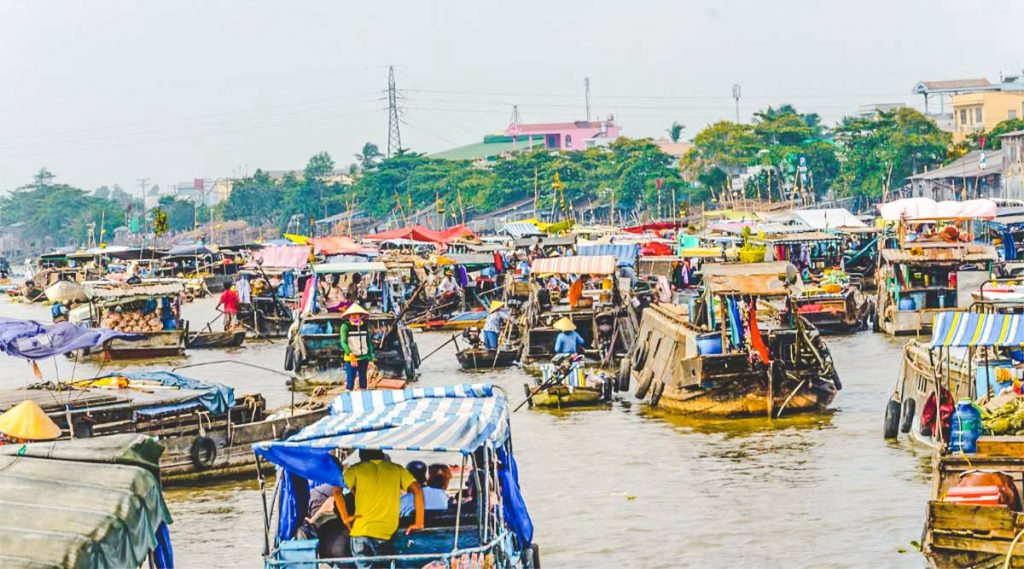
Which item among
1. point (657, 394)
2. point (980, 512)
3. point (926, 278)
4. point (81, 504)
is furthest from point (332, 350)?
point (81, 504)

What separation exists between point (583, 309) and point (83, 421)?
1354 cm

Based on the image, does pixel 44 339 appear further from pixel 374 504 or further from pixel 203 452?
pixel 374 504

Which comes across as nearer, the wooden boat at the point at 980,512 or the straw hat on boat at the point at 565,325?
the wooden boat at the point at 980,512

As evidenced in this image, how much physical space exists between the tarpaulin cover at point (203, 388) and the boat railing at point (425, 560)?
7691 mm

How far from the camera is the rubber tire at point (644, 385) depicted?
25.3m

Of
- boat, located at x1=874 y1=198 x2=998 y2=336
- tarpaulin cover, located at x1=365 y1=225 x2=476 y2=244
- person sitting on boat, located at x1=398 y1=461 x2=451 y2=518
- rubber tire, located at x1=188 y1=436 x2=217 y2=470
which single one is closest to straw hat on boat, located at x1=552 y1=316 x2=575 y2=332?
boat, located at x1=874 y1=198 x2=998 y2=336

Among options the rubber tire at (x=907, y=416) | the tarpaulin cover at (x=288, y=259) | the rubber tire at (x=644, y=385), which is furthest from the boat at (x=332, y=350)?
the tarpaulin cover at (x=288, y=259)

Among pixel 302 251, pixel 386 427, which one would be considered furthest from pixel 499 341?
pixel 386 427

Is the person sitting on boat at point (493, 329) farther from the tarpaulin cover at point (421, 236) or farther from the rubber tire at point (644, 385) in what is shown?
the tarpaulin cover at point (421, 236)

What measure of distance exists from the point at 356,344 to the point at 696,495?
36.4ft

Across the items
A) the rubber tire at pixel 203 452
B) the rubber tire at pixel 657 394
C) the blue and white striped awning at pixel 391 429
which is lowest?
the rubber tire at pixel 657 394

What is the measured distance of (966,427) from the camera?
555 inches

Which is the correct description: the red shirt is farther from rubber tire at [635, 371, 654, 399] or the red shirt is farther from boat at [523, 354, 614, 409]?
rubber tire at [635, 371, 654, 399]

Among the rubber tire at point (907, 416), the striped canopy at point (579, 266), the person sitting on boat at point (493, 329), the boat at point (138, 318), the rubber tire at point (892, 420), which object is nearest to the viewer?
the rubber tire at point (907, 416)
